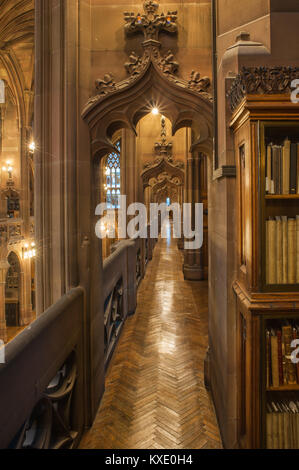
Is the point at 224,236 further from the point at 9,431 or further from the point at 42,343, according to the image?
the point at 9,431

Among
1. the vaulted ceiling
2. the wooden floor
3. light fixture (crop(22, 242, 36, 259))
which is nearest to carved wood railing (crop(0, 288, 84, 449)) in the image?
the wooden floor

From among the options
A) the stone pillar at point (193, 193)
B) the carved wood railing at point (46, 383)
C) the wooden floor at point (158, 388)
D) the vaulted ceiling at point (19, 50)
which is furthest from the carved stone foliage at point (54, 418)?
the vaulted ceiling at point (19, 50)

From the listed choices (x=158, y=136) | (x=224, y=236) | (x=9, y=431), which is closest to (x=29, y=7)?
(x=158, y=136)

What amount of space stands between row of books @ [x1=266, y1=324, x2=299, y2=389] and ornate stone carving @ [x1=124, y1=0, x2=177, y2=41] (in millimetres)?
2640

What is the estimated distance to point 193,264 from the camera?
8.52 m

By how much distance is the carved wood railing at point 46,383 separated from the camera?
1.38 m

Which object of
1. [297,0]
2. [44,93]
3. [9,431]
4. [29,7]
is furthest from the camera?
[29,7]

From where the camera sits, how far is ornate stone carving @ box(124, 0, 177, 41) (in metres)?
2.68

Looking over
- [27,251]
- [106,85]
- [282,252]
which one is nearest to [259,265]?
[282,252]

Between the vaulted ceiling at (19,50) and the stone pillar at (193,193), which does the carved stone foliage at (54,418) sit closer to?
the stone pillar at (193,193)

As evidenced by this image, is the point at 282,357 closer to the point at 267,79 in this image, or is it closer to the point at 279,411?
the point at 279,411

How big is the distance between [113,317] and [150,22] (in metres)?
3.40

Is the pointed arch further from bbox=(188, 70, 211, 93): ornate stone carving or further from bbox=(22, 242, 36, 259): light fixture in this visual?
bbox=(22, 242, 36, 259): light fixture

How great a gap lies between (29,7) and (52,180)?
8680mm
